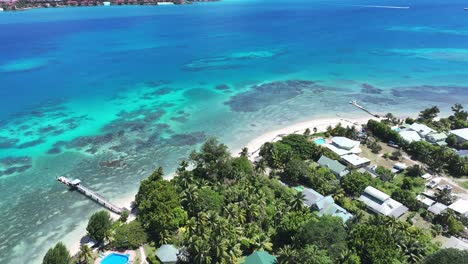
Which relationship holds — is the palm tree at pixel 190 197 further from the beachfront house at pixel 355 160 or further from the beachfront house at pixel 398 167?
the beachfront house at pixel 398 167

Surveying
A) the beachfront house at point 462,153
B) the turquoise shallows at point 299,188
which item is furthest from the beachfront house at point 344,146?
the beachfront house at point 462,153

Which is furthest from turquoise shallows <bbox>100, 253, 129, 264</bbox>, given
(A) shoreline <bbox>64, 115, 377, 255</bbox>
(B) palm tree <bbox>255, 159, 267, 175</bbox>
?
(B) palm tree <bbox>255, 159, 267, 175</bbox>

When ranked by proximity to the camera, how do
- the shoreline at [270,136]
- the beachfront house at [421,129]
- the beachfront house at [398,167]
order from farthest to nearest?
the beachfront house at [421,129], the beachfront house at [398,167], the shoreline at [270,136]

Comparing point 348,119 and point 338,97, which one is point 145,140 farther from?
point 338,97

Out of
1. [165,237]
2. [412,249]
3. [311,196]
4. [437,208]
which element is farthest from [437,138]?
[165,237]

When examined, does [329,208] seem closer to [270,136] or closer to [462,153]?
[270,136]

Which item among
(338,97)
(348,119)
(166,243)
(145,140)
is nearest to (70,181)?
(145,140)
